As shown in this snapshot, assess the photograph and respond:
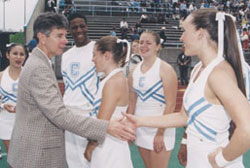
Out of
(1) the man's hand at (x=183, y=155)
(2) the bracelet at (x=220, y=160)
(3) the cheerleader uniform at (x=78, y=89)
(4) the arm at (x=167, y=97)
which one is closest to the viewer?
(2) the bracelet at (x=220, y=160)

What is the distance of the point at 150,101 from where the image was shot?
330 cm

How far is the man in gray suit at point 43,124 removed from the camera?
7.29 feet

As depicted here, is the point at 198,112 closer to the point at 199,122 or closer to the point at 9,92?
the point at 199,122

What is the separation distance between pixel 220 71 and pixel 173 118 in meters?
0.62

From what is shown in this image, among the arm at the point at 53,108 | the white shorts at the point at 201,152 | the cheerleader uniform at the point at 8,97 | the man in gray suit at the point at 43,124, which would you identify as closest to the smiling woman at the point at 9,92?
the cheerleader uniform at the point at 8,97

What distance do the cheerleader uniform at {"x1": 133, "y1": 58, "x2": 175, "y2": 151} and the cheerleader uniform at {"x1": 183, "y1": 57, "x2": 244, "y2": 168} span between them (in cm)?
120

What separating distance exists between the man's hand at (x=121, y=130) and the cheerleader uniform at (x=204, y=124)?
1.59 ft

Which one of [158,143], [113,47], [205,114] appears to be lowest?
[158,143]

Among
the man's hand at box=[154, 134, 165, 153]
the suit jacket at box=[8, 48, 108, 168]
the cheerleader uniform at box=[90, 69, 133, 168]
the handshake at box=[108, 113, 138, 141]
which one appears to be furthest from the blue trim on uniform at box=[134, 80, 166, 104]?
the suit jacket at box=[8, 48, 108, 168]

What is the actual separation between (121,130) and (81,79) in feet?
3.66

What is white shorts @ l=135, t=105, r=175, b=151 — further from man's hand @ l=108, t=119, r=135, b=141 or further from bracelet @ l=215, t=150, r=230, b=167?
bracelet @ l=215, t=150, r=230, b=167

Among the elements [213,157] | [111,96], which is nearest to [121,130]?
[111,96]

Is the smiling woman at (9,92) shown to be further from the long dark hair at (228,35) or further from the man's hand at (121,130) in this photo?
the long dark hair at (228,35)

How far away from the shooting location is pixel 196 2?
24.5 metres
